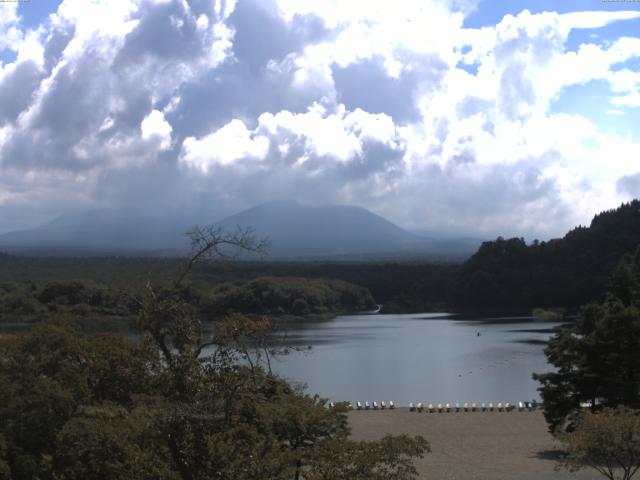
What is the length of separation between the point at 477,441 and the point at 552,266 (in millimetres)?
56995

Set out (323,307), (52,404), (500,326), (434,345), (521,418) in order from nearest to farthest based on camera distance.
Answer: (52,404) → (521,418) → (434,345) → (500,326) → (323,307)

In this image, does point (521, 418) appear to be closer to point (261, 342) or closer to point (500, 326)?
point (261, 342)

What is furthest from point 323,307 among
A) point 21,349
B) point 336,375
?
point 21,349

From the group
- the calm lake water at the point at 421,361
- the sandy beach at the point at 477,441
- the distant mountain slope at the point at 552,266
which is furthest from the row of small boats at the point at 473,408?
the distant mountain slope at the point at 552,266

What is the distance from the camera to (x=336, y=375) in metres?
31.8

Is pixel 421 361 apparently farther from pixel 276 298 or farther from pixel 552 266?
pixel 552 266

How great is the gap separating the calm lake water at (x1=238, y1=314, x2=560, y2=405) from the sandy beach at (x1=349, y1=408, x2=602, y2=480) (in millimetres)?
3371

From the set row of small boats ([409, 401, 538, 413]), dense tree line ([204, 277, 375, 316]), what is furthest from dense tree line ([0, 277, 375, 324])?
row of small boats ([409, 401, 538, 413])

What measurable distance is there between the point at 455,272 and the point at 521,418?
5914cm

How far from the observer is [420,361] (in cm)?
3628

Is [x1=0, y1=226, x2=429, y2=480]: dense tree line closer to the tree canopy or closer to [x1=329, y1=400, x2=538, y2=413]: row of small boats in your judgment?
the tree canopy

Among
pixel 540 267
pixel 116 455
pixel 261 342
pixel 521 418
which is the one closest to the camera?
pixel 261 342

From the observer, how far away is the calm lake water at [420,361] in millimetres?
27750

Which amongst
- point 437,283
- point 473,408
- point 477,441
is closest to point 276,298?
point 437,283
